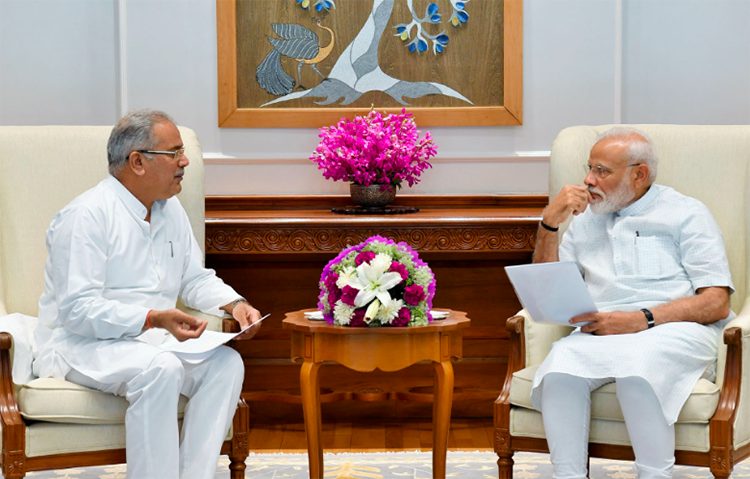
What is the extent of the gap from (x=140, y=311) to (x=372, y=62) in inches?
77.3

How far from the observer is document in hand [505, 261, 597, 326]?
2559 mm

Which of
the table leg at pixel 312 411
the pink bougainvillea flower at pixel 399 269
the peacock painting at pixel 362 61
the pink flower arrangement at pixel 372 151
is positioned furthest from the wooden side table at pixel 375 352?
the peacock painting at pixel 362 61

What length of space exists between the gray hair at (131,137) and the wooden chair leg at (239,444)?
33.9 inches

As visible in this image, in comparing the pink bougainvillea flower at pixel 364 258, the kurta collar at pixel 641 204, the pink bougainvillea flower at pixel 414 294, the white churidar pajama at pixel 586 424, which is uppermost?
the kurta collar at pixel 641 204

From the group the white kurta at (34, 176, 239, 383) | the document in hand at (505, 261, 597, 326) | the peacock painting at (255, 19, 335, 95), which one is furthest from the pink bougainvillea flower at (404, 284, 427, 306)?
the peacock painting at (255, 19, 335, 95)

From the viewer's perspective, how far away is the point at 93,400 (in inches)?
98.3

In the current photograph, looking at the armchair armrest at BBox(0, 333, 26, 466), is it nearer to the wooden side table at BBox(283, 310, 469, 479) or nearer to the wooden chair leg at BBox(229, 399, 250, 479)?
the wooden chair leg at BBox(229, 399, 250, 479)

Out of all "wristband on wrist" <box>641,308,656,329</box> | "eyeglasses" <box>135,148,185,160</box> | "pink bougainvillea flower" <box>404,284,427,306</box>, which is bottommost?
"wristband on wrist" <box>641,308,656,329</box>

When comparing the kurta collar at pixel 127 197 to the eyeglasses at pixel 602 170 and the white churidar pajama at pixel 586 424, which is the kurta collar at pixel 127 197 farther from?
the eyeglasses at pixel 602 170

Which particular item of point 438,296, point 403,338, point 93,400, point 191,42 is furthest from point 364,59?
point 93,400

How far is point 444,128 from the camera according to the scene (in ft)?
13.6

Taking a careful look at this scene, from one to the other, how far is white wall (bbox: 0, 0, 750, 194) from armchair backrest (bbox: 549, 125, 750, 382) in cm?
91

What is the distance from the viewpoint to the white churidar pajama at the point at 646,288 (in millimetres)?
2496

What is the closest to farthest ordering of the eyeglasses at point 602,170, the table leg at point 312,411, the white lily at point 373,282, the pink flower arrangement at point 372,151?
the white lily at point 373,282, the table leg at point 312,411, the eyeglasses at point 602,170, the pink flower arrangement at point 372,151
